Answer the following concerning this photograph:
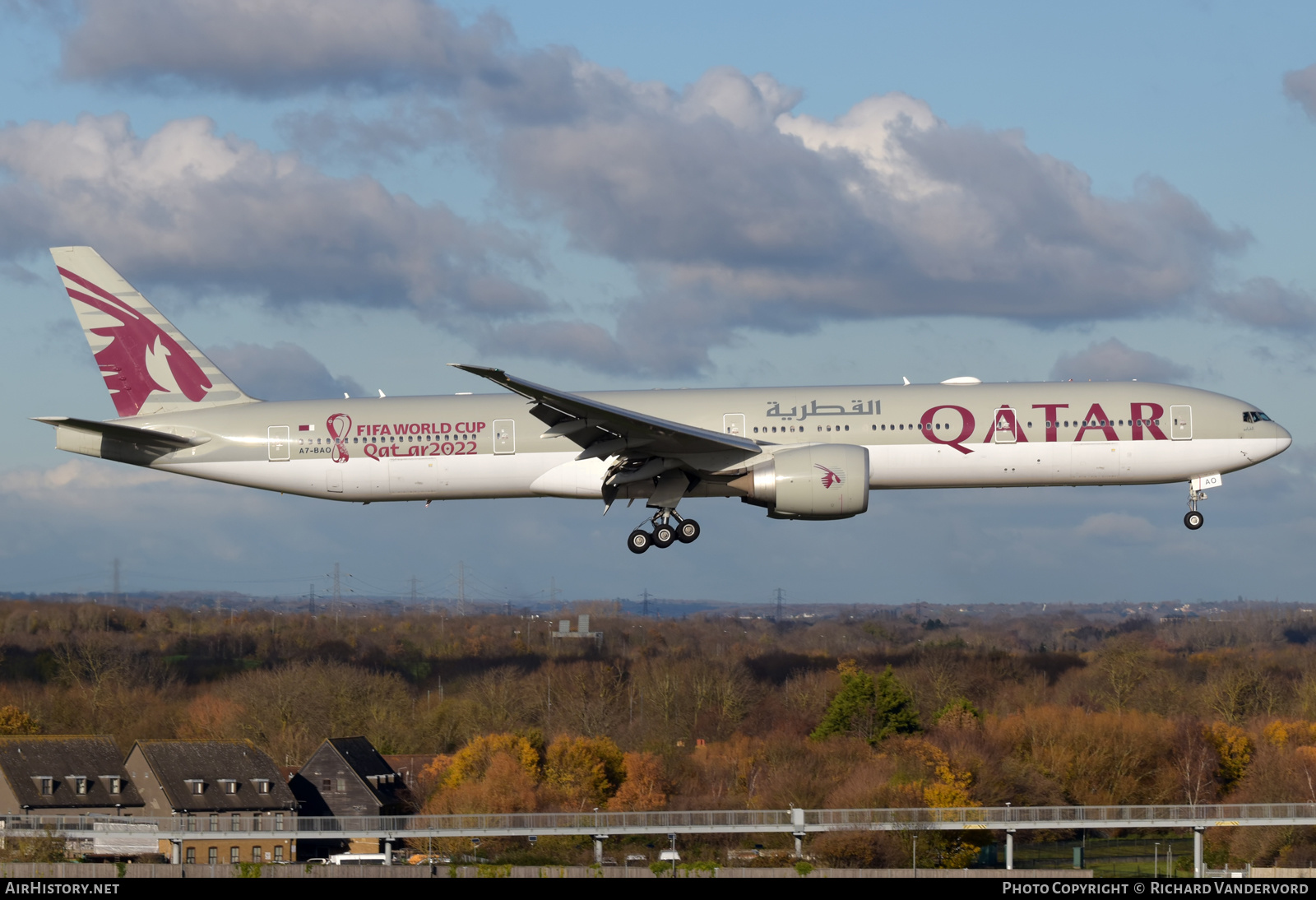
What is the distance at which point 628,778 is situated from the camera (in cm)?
8738

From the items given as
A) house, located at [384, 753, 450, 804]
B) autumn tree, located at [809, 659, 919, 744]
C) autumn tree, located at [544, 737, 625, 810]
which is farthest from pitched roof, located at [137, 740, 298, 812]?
autumn tree, located at [809, 659, 919, 744]

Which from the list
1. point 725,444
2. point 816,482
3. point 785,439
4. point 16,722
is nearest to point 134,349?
point 725,444

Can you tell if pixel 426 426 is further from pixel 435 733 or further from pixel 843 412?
pixel 435 733

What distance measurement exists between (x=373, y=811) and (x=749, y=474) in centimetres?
4898

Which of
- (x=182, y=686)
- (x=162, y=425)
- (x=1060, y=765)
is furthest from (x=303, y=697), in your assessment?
(x=162, y=425)

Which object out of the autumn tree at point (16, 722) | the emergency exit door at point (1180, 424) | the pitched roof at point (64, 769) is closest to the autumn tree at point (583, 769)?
the pitched roof at point (64, 769)

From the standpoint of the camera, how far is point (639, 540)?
142 feet

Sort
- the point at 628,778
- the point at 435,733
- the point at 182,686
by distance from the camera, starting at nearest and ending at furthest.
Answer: the point at 628,778 → the point at 435,733 → the point at 182,686

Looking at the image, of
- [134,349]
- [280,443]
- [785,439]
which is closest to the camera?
[785,439]

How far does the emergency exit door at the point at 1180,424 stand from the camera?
4288 centimetres

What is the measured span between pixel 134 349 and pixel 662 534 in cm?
1879

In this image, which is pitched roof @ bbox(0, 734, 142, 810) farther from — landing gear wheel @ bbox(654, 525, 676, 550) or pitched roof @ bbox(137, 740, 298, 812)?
landing gear wheel @ bbox(654, 525, 676, 550)

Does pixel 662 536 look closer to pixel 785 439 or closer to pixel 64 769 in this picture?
pixel 785 439

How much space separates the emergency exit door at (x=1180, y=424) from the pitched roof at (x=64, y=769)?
5630 centimetres
